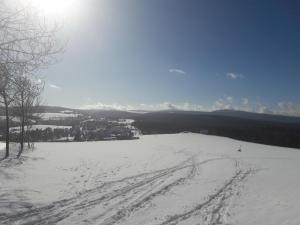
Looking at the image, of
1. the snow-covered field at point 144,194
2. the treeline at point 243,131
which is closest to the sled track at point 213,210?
the snow-covered field at point 144,194

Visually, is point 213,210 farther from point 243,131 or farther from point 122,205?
point 243,131

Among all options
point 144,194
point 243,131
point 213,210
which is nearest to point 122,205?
point 144,194

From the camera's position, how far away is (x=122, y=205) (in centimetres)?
1012

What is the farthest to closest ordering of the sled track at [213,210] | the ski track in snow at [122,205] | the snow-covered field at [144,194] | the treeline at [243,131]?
1. the treeline at [243,131]
2. the snow-covered field at [144,194]
3. the sled track at [213,210]
4. the ski track in snow at [122,205]

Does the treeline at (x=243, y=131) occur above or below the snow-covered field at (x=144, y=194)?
below

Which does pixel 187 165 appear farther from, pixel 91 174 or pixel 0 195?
pixel 0 195

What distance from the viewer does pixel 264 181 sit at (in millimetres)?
15844

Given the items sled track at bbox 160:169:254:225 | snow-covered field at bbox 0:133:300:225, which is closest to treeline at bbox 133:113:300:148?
snow-covered field at bbox 0:133:300:225

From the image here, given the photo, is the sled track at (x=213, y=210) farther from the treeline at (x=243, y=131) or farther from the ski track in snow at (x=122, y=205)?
the treeline at (x=243, y=131)

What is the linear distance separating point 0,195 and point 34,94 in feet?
57.0

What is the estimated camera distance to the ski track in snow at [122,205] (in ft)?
28.6

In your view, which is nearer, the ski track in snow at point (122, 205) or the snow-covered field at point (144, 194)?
the ski track in snow at point (122, 205)

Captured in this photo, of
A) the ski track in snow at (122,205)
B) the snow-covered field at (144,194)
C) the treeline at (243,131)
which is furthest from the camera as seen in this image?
the treeline at (243,131)

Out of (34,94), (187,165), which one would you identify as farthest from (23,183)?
(34,94)
